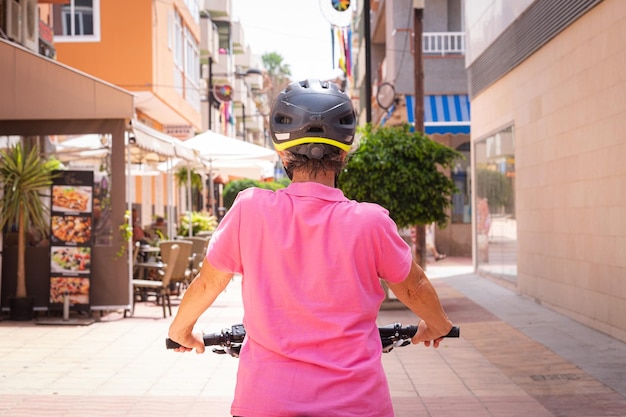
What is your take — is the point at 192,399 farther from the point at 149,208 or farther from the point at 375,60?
the point at 375,60

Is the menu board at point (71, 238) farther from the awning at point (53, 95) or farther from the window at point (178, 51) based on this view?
the window at point (178, 51)

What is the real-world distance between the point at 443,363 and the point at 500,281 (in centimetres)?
901

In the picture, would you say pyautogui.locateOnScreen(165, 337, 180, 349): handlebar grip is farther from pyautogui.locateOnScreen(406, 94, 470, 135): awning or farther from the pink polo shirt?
pyautogui.locateOnScreen(406, 94, 470, 135): awning

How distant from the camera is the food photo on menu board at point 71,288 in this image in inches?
488

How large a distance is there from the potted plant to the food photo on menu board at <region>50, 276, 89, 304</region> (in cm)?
34

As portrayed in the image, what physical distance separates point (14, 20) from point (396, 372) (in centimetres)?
1244

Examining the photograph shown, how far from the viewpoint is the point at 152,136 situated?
13961 mm

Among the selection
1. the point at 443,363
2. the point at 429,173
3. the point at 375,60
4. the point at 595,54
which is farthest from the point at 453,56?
the point at 443,363

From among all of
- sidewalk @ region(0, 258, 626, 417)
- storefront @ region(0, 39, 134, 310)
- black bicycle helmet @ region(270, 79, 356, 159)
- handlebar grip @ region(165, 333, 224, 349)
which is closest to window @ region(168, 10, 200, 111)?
storefront @ region(0, 39, 134, 310)

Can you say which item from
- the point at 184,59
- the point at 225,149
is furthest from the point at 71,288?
the point at 184,59

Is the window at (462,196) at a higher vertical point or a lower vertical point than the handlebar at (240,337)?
higher

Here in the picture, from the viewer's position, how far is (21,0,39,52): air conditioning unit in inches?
734

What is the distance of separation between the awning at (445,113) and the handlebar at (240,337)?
2270cm

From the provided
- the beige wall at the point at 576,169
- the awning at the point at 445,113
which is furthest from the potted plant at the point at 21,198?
the awning at the point at 445,113
